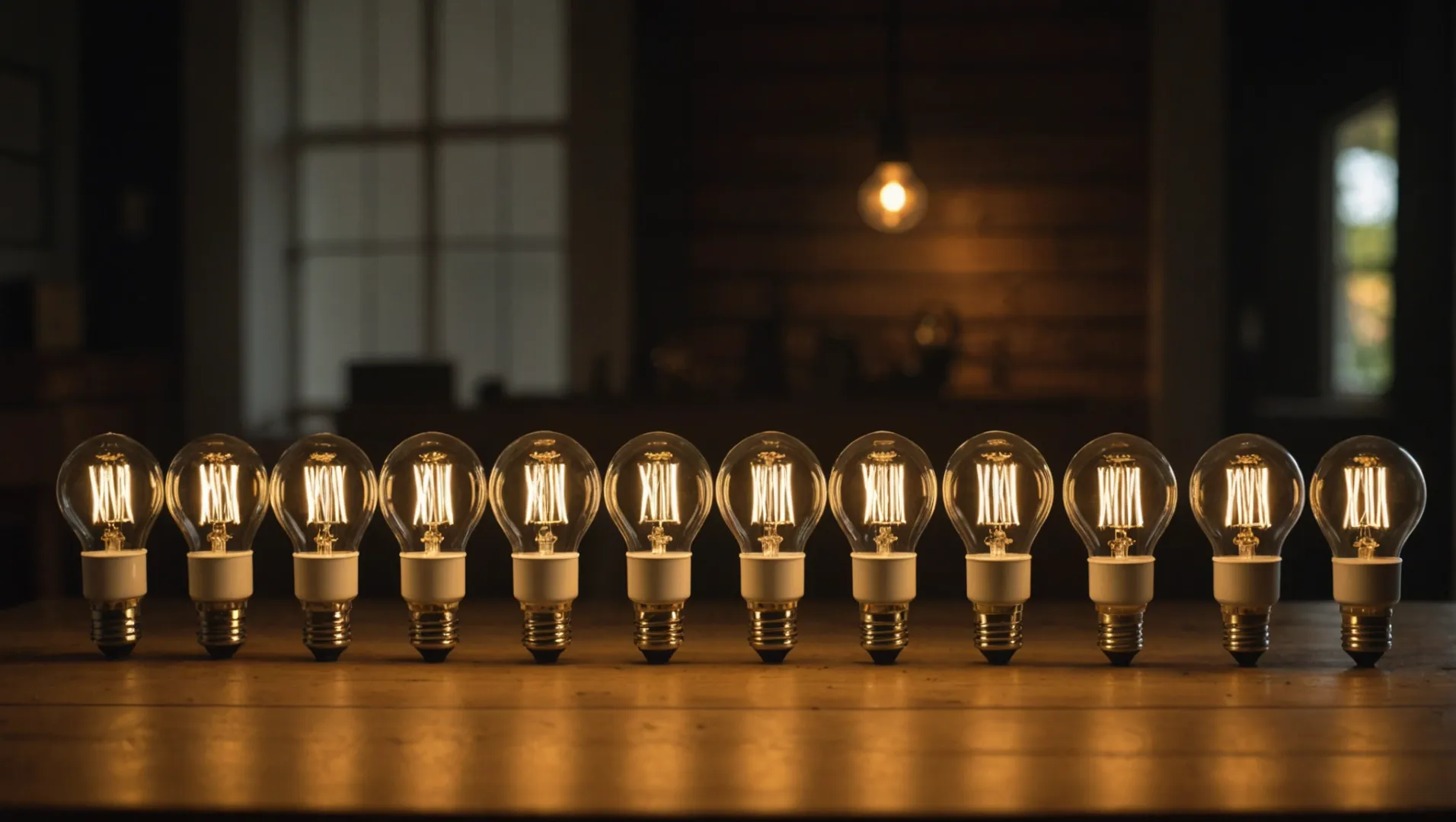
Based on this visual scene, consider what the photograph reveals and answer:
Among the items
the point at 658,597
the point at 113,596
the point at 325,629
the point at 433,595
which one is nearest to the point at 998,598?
the point at 658,597

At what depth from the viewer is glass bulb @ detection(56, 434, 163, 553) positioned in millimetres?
1672

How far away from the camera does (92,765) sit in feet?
3.95

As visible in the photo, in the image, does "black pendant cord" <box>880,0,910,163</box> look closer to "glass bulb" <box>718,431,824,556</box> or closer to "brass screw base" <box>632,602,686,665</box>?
"glass bulb" <box>718,431,824,556</box>

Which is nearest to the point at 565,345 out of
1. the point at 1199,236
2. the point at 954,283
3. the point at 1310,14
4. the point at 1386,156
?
the point at 954,283

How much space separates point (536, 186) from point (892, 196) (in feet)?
7.31

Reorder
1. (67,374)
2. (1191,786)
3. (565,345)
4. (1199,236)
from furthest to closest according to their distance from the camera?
(565,345) → (1199,236) → (67,374) → (1191,786)

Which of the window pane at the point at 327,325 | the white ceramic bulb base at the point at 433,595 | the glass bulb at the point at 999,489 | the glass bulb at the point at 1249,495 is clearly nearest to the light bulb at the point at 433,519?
the white ceramic bulb base at the point at 433,595

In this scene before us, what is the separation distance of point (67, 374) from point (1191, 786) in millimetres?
5290

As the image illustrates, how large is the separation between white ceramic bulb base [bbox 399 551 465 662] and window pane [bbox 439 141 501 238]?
5.43 metres

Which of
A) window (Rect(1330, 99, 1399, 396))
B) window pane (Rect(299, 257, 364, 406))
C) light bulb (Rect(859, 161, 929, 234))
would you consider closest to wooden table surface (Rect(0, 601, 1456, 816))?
light bulb (Rect(859, 161, 929, 234))

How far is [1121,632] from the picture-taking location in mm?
1584

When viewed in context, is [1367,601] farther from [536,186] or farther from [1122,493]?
[536,186]

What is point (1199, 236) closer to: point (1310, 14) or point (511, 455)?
point (1310, 14)

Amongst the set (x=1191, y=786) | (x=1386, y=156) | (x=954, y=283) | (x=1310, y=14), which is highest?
(x=1310, y=14)
